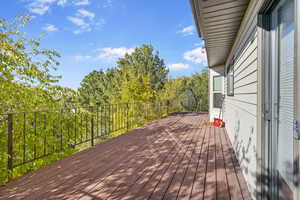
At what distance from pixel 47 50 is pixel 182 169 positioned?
10.4ft

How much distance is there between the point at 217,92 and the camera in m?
5.89

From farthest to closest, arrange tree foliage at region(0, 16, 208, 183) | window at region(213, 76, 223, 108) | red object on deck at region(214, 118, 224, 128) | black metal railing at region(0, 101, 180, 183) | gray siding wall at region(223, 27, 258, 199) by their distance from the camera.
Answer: window at region(213, 76, 223, 108) → red object on deck at region(214, 118, 224, 128) → tree foliage at region(0, 16, 208, 183) → black metal railing at region(0, 101, 180, 183) → gray siding wall at region(223, 27, 258, 199)

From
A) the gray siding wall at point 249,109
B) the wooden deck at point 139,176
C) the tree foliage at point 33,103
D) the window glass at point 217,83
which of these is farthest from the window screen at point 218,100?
the tree foliage at point 33,103

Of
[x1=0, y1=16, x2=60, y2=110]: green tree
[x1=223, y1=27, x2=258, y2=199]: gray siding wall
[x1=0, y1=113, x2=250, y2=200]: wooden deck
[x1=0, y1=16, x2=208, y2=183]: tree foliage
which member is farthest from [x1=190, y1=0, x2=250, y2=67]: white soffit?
[x1=0, y1=16, x2=60, y2=110]: green tree

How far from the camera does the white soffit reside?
6.28ft

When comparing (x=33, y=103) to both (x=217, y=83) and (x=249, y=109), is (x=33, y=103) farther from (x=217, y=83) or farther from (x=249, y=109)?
(x=217, y=83)

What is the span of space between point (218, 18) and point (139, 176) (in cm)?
240

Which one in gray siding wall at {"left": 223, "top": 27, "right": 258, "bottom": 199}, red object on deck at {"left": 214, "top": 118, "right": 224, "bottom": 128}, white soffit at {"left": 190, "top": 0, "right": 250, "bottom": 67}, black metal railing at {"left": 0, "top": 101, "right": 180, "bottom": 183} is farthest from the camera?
red object on deck at {"left": 214, "top": 118, "right": 224, "bottom": 128}

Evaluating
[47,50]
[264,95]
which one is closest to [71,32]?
[47,50]

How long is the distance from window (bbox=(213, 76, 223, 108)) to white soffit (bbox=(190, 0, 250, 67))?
2.47 m

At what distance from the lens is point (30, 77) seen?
2846 mm

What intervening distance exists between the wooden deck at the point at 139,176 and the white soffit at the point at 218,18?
208cm

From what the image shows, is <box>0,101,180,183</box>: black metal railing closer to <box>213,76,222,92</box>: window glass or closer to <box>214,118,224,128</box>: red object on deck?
<box>214,118,224,128</box>: red object on deck

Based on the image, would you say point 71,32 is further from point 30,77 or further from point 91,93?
point 30,77
